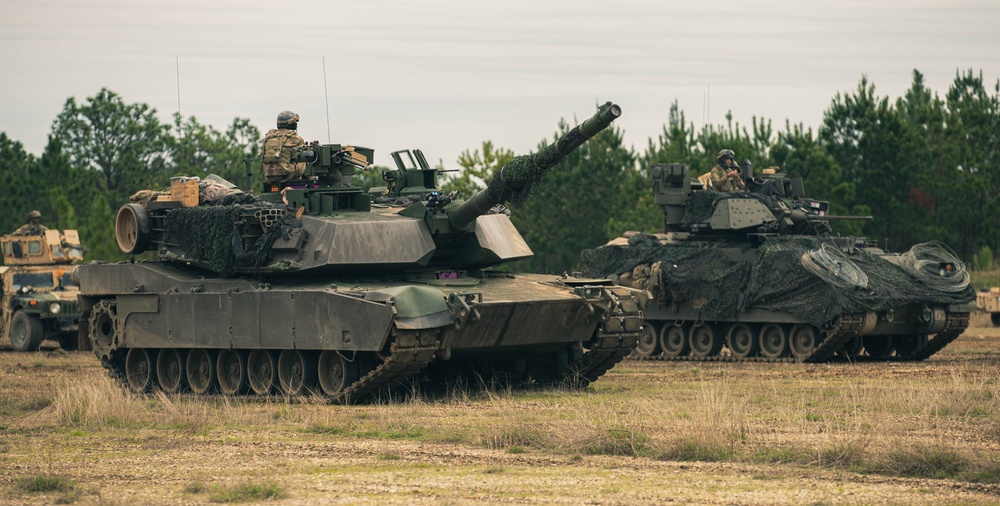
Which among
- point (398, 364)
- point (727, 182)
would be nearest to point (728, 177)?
point (727, 182)

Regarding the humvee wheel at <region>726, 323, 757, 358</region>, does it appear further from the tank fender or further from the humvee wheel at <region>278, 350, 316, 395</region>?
the tank fender

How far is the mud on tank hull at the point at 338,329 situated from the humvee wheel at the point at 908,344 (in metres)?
7.94

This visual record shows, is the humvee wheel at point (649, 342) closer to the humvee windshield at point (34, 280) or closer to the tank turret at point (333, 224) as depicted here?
the tank turret at point (333, 224)

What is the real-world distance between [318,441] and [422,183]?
287 inches

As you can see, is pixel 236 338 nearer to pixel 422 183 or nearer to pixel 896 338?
pixel 422 183

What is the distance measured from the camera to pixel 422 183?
68.5 ft

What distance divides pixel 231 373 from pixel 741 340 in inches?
398

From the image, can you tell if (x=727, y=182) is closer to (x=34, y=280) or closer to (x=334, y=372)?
(x=334, y=372)

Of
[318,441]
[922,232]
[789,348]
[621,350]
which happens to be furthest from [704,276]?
[922,232]

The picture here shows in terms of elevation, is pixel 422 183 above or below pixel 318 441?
above

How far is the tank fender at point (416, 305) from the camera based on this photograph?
1678cm

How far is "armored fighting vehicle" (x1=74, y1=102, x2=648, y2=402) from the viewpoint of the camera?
17.3 metres

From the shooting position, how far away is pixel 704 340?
2662cm

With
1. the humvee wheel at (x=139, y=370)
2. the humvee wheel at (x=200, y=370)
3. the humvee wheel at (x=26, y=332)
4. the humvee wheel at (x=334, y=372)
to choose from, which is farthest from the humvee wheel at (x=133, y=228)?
the humvee wheel at (x=26, y=332)
